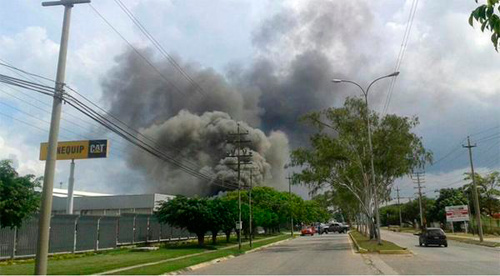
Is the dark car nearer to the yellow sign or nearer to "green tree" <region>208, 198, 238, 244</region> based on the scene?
"green tree" <region>208, 198, 238, 244</region>

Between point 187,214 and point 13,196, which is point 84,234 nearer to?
point 187,214

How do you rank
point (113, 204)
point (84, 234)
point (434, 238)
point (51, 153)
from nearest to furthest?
point (51, 153) → point (84, 234) → point (434, 238) → point (113, 204)

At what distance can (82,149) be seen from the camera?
54.3m

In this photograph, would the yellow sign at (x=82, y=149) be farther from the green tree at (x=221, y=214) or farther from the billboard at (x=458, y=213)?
the billboard at (x=458, y=213)

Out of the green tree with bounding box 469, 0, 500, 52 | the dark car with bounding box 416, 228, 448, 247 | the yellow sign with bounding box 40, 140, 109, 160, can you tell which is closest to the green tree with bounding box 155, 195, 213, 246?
the yellow sign with bounding box 40, 140, 109, 160

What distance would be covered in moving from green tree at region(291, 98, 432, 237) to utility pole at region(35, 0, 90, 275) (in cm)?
3148

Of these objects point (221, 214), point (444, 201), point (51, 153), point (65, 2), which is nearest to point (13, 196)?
point (51, 153)

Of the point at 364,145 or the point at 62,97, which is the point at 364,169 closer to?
the point at 364,145

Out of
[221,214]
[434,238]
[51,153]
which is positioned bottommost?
[434,238]

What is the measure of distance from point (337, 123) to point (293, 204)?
1460 inches

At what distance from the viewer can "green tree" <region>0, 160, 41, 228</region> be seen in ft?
64.2

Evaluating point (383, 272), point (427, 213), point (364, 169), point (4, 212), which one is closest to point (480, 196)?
point (427, 213)

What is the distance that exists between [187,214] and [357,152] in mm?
16476

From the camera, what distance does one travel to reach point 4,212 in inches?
770
